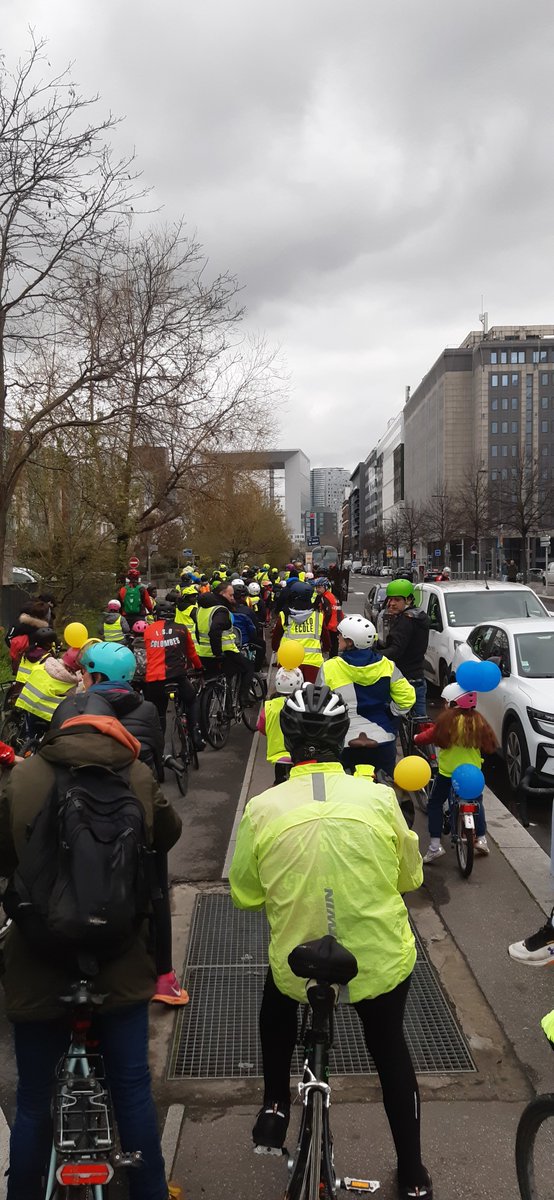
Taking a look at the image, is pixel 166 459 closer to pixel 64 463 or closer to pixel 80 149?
pixel 64 463

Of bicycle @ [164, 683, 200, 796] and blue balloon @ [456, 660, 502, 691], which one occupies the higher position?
blue balloon @ [456, 660, 502, 691]

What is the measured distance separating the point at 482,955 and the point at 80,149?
10.8 metres

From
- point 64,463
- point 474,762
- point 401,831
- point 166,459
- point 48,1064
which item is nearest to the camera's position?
point 48,1064

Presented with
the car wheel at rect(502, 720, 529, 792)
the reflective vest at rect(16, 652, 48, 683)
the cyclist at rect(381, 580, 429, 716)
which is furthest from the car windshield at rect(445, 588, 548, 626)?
the reflective vest at rect(16, 652, 48, 683)

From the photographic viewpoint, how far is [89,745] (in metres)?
2.33

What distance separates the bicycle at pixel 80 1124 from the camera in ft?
7.08

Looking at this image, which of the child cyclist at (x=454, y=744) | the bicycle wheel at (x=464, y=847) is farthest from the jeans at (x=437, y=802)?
the bicycle wheel at (x=464, y=847)

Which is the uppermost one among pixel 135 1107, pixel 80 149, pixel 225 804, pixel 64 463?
pixel 80 149

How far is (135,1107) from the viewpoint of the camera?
2.43 metres

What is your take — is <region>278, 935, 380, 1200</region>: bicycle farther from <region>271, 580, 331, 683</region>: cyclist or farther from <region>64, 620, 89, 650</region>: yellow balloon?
<region>271, 580, 331, 683</region>: cyclist

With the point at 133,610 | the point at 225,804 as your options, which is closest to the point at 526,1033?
the point at 225,804

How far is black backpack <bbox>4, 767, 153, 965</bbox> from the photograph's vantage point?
2.20 meters

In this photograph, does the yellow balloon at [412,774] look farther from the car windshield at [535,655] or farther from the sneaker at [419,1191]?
the car windshield at [535,655]

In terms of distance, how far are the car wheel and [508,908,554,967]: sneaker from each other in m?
3.55
